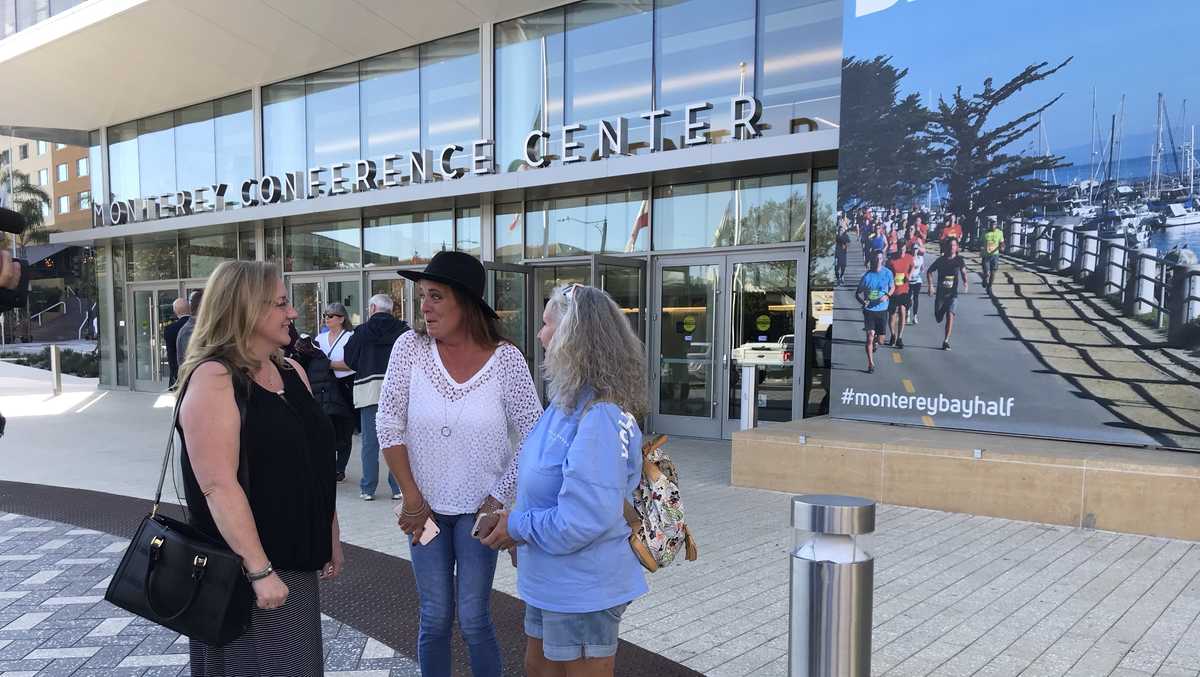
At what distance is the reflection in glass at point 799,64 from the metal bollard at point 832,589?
8.15 meters

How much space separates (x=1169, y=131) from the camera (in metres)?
6.31

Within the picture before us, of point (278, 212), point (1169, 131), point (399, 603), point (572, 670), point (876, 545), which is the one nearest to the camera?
point (572, 670)

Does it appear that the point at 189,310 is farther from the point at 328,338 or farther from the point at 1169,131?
the point at 1169,131

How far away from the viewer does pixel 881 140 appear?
759 cm

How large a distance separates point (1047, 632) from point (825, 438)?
287cm

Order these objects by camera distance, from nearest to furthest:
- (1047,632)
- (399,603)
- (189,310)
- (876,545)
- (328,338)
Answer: (1047,632), (399,603), (876,545), (328,338), (189,310)

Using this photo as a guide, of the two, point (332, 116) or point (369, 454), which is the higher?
point (332, 116)

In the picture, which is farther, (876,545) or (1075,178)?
(1075,178)

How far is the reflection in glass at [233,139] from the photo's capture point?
615 inches

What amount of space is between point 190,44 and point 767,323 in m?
11.3

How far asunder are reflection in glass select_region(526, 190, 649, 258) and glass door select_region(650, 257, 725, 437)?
0.70 m

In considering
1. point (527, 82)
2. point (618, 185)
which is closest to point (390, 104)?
point (527, 82)

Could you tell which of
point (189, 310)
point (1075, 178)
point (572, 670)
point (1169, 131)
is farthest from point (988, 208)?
point (189, 310)

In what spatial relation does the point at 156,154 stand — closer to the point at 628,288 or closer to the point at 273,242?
the point at 273,242
